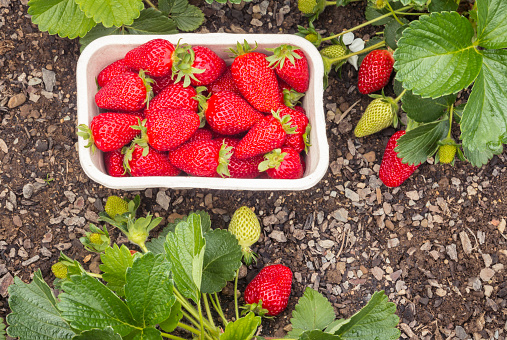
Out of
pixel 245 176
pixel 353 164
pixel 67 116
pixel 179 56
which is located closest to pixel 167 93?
pixel 179 56

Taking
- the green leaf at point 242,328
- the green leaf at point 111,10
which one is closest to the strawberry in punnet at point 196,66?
the green leaf at point 111,10

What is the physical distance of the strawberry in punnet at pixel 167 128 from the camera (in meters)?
1.06

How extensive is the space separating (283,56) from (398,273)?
745 mm

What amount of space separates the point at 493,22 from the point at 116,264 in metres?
0.90

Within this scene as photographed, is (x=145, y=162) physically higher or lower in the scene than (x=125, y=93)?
lower

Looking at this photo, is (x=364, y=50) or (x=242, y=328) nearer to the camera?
(x=242, y=328)

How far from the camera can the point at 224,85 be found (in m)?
1.18

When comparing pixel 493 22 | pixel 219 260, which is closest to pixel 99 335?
pixel 219 260

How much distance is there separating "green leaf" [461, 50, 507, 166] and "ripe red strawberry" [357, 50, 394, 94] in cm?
36

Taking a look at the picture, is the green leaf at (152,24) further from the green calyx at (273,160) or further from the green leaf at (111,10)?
the green calyx at (273,160)

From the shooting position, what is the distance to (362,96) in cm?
146

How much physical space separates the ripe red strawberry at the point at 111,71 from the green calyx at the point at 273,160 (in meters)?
0.41

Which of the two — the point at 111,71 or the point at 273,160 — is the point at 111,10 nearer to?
the point at 111,71

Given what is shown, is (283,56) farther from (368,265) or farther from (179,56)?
(368,265)
